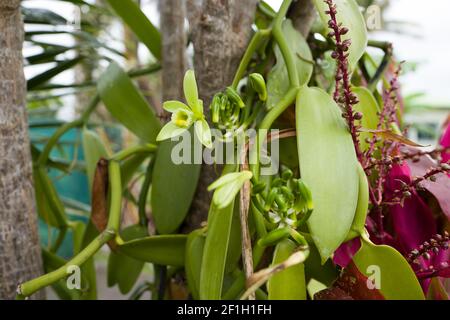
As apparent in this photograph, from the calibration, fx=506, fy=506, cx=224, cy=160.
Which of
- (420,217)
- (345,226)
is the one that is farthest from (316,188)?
(420,217)

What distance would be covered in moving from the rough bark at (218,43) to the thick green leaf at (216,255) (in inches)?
5.9

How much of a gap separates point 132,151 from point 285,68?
0.16 m

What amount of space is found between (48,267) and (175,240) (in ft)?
0.57

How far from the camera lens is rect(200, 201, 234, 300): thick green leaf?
1.00ft

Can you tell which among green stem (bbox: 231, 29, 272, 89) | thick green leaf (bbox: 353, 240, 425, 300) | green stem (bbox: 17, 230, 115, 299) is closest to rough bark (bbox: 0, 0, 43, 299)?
green stem (bbox: 17, 230, 115, 299)

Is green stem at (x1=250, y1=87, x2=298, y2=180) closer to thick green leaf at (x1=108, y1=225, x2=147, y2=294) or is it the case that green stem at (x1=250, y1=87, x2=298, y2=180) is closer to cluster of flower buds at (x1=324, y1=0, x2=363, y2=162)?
cluster of flower buds at (x1=324, y1=0, x2=363, y2=162)

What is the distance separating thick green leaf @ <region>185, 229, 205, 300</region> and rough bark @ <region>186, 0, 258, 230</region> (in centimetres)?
10

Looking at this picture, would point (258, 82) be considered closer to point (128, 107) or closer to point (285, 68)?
point (285, 68)

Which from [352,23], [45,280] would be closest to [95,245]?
[45,280]

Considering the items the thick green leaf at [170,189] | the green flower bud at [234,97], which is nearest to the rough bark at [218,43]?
the thick green leaf at [170,189]

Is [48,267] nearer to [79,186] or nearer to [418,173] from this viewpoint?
[418,173]

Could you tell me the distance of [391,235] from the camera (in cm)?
40

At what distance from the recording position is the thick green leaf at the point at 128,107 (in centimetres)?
49

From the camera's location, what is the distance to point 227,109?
12.6 inches
